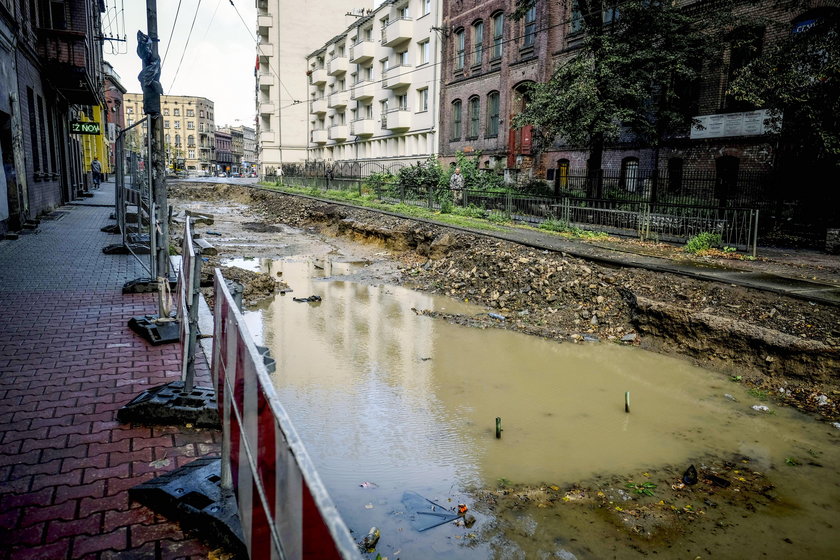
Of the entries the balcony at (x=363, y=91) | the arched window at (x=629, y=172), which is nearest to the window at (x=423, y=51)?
the balcony at (x=363, y=91)

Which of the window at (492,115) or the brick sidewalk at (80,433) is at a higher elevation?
the window at (492,115)

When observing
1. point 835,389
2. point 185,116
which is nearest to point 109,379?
point 835,389

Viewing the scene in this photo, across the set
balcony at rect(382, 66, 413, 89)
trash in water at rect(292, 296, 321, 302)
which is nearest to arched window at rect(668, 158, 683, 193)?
trash in water at rect(292, 296, 321, 302)

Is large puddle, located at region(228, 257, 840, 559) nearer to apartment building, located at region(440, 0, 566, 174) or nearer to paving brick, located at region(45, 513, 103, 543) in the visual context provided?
paving brick, located at region(45, 513, 103, 543)

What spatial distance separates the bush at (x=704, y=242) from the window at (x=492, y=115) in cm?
1914

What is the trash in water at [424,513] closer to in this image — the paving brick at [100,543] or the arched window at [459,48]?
the paving brick at [100,543]

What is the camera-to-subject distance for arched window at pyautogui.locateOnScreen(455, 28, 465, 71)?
1336 inches

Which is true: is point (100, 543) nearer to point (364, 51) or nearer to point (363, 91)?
point (364, 51)

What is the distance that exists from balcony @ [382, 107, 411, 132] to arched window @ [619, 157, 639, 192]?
18645 millimetres

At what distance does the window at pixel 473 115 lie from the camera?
3288 centimetres

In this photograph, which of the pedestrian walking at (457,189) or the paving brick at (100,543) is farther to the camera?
the pedestrian walking at (457,189)

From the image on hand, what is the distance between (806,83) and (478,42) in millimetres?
21930

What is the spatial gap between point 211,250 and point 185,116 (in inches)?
4375

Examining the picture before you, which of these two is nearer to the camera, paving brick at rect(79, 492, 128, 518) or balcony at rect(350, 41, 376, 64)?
paving brick at rect(79, 492, 128, 518)
